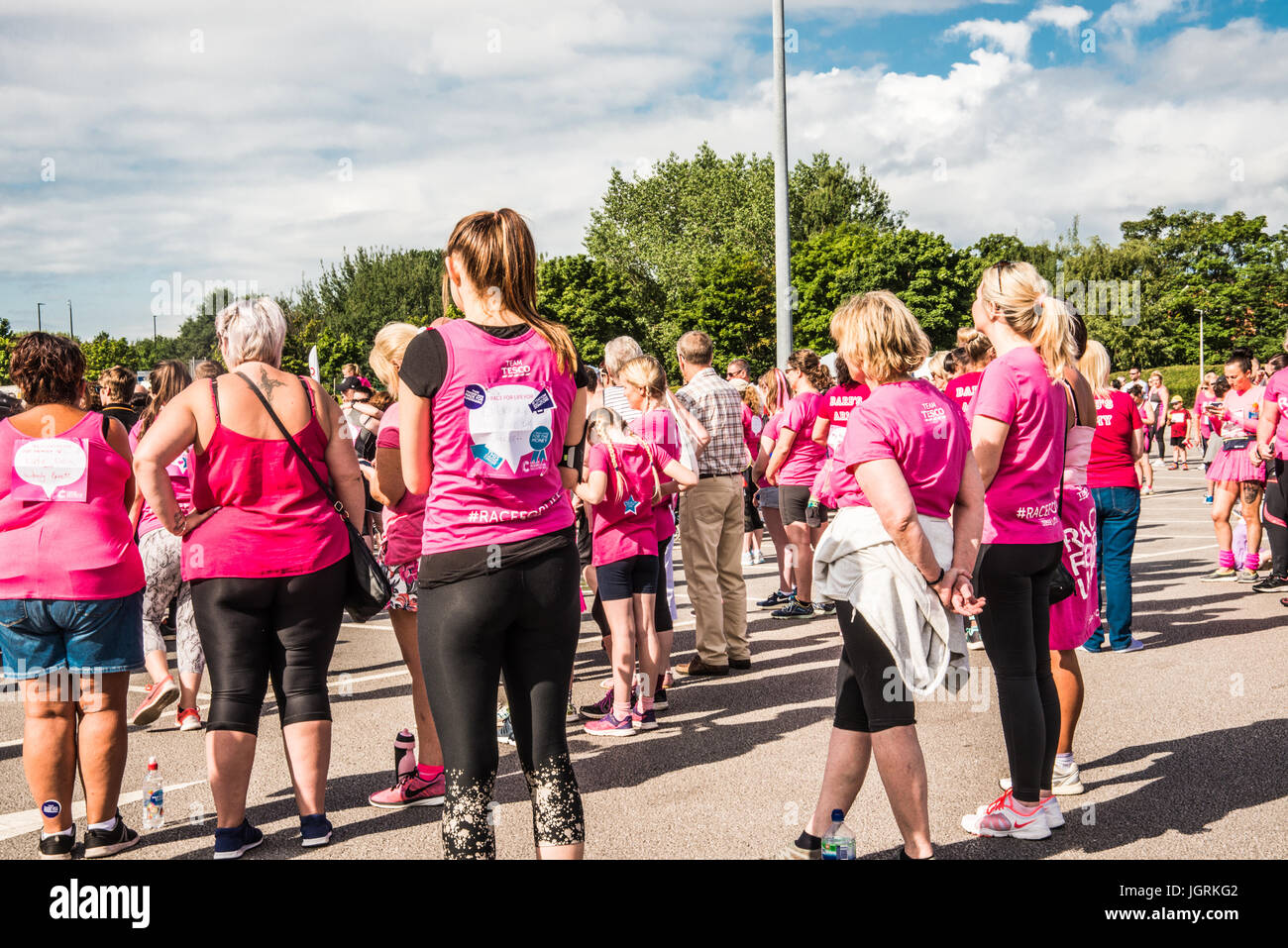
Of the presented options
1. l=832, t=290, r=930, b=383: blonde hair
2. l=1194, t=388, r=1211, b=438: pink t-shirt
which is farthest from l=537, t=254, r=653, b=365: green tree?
l=832, t=290, r=930, b=383: blonde hair

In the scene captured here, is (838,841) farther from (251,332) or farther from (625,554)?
(251,332)

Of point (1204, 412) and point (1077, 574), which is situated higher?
point (1204, 412)

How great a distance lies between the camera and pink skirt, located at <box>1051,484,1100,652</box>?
4.55m

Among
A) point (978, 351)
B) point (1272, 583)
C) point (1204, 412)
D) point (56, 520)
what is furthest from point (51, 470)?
point (1204, 412)

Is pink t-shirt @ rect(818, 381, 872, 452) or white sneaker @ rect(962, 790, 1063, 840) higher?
pink t-shirt @ rect(818, 381, 872, 452)

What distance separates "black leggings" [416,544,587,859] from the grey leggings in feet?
12.1

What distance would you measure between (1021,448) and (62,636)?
367 centimetres

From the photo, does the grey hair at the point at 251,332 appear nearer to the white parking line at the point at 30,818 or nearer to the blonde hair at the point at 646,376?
the white parking line at the point at 30,818

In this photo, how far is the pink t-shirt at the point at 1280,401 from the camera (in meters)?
8.85

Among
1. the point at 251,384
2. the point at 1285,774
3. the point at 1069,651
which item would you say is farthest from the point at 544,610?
the point at 1285,774

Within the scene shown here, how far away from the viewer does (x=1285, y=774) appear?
4797 mm

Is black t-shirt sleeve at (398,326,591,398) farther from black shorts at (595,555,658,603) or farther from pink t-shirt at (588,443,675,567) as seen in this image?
black shorts at (595,555,658,603)

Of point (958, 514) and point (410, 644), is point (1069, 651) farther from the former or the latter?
point (410, 644)

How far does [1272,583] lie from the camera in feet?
32.1
